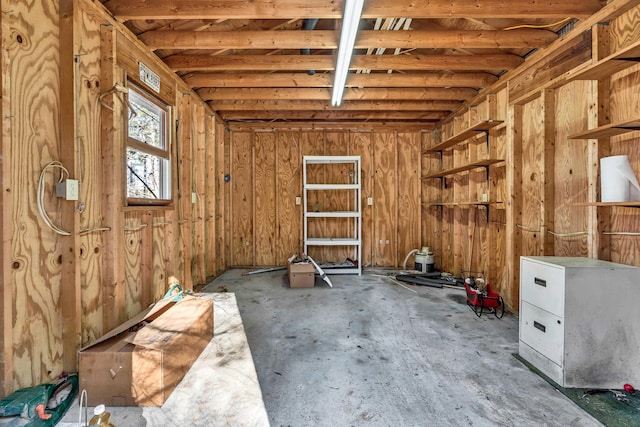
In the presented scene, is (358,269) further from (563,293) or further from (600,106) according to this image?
(600,106)

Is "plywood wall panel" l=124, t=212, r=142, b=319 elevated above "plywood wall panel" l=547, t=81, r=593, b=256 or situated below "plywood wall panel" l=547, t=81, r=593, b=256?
below

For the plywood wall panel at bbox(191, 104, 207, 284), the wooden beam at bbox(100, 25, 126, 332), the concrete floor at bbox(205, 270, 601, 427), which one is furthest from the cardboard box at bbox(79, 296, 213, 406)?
the plywood wall panel at bbox(191, 104, 207, 284)

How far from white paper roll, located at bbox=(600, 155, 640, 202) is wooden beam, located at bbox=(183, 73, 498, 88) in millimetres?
2036

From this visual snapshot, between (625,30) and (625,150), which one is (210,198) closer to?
(625,150)

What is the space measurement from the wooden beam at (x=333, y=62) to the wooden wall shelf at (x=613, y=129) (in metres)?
1.39

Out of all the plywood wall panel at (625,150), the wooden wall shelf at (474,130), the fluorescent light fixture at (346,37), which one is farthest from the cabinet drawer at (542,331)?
the fluorescent light fixture at (346,37)

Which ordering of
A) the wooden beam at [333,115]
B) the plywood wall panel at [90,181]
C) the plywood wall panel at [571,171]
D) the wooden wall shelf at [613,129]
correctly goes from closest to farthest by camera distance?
the wooden wall shelf at [613,129]
the plywood wall panel at [90,181]
the plywood wall panel at [571,171]
the wooden beam at [333,115]

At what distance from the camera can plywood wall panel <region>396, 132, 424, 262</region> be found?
5.46 metres

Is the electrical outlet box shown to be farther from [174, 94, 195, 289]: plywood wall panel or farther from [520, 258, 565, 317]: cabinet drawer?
[520, 258, 565, 317]: cabinet drawer

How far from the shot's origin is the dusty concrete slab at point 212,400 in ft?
5.13

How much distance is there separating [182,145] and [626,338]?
14.2 feet

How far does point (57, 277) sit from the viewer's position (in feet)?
6.01

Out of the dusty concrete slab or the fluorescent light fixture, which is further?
the fluorescent light fixture

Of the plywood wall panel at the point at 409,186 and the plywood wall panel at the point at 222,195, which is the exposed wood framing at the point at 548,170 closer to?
the plywood wall panel at the point at 409,186
